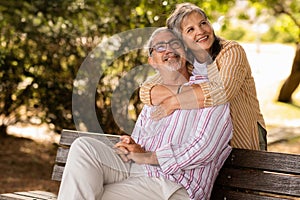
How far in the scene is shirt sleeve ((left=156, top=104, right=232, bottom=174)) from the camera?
331 cm

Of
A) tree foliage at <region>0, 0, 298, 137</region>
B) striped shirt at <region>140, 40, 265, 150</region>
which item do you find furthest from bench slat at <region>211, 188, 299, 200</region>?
tree foliage at <region>0, 0, 298, 137</region>

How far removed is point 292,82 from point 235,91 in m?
7.42

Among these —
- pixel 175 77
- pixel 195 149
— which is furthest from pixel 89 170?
pixel 175 77

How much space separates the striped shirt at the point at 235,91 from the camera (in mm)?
3348

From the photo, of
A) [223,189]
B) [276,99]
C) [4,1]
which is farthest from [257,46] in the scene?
[223,189]

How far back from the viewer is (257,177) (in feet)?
11.3

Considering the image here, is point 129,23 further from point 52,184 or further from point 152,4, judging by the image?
point 52,184

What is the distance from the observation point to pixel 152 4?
564 cm

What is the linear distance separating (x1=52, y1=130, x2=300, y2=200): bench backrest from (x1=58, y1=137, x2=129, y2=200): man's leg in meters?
0.51

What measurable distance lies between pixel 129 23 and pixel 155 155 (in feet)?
10.2

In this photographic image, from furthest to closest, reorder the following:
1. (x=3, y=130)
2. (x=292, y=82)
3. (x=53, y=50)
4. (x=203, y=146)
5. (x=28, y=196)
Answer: (x=292, y=82), (x=3, y=130), (x=53, y=50), (x=28, y=196), (x=203, y=146)

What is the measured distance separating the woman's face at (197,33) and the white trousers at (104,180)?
0.68 meters

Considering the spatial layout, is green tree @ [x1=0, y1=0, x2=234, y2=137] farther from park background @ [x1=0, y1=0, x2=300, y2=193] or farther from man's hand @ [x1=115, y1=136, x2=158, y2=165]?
man's hand @ [x1=115, y1=136, x2=158, y2=165]

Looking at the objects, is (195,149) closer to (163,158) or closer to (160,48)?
(163,158)
